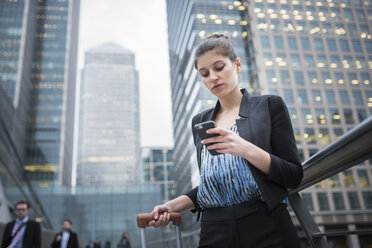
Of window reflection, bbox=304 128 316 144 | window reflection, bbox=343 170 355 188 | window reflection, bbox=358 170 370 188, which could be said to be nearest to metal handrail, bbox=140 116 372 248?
window reflection, bbox=343 170 355 188

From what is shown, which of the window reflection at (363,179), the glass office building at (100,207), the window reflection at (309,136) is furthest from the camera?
the window reflection at (309,136)

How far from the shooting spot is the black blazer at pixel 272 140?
125 cm

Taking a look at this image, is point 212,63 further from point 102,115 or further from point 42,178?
point 102,115

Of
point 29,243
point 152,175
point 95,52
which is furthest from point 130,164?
point 29,243

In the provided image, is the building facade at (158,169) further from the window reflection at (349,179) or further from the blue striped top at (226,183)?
the blue striped top at (226,183)

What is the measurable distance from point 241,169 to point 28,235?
5.86 m

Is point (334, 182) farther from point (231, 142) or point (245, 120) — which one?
point (231, 142)

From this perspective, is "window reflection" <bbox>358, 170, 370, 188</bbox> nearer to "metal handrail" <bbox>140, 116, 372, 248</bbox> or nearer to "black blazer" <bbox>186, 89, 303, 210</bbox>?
"metal handrail" <bbox>140, 116, 372, 248</bbox>

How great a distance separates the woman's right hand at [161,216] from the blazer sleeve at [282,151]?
25.2 inches

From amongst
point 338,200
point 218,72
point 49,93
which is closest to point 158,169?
point 49,93

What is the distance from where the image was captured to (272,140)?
4.52ft

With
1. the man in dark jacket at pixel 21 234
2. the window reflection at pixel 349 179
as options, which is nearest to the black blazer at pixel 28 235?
the man in dark jacket at pixel 21 234

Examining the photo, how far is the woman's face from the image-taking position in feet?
4.99

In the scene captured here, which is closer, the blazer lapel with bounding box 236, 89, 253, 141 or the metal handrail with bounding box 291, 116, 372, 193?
the metal handrail with bounding box 291, 116, 372, 193
